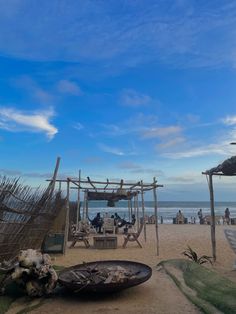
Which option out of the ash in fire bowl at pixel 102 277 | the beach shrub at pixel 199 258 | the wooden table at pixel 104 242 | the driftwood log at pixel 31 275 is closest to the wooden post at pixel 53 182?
the ash in fire bowl at pixel 102 277

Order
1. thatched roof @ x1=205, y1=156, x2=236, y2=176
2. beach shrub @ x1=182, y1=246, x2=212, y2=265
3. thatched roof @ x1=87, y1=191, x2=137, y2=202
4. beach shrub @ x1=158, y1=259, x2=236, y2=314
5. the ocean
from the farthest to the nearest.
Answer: the ocean, thatched roof @ x1=87, y1=191, x2=137, y2=202, beach shrub @ x1=182, y1=246, x2=212, y2=265, thatched roof @ x1=205, y1=156, x2=236, y2=176, beach shrub @ x1=158, y1=259, x2=236, y2=314

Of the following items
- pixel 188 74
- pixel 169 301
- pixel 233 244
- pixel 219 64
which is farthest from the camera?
pixel 188 74

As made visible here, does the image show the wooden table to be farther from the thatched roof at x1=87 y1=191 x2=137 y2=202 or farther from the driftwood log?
the driftwood log

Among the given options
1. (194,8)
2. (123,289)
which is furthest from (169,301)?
(194,8)

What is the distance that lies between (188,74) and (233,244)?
16.6 feet

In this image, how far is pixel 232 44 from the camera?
8.53m

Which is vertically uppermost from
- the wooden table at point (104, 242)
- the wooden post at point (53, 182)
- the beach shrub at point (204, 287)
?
the wooden post at point (53, 182)

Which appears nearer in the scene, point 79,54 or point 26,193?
point 26,193

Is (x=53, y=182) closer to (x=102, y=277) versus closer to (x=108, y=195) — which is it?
(x=102, y=277)

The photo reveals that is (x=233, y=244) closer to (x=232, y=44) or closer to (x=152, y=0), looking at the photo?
(x=232, y=44)

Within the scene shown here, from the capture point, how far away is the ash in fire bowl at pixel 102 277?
5266 mm

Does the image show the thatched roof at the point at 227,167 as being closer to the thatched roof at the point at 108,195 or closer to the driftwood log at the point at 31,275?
the driftwood log at the point at 31,275

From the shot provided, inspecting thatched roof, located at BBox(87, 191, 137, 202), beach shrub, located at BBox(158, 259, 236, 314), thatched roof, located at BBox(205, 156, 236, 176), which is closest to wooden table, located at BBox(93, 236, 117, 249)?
thatched roof, located at BBox(87, 191, 137, 202)

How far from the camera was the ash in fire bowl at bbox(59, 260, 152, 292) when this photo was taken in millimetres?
5266
